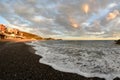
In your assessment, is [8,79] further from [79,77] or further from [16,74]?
[79,77]

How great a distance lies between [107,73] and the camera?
38.0ft

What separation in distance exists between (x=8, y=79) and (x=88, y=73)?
259 inches

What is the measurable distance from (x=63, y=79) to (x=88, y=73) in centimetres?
275

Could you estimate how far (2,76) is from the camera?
9797mm

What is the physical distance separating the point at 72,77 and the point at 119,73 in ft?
14.6

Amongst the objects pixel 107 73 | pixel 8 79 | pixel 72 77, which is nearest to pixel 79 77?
pixel 72 77

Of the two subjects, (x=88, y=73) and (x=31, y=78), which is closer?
(x=31, y=78)


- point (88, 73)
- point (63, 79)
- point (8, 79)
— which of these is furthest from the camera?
point (88, 73)

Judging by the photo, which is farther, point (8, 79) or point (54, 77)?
point (54, 77)

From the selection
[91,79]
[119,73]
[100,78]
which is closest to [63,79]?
[91,79]

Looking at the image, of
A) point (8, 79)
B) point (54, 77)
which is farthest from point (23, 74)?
point (54, 77)

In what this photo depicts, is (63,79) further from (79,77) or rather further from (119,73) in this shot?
(119,73)

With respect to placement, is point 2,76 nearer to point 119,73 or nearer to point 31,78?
point 31,78

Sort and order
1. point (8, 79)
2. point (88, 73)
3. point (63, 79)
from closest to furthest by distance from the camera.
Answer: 1. point (8, 79)
2. point (63, 79)
3. point (88, 73)
